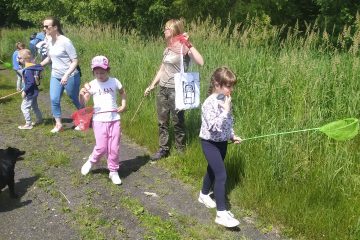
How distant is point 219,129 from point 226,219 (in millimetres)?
880

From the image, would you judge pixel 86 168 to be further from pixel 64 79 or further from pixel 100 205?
pixel 64 79

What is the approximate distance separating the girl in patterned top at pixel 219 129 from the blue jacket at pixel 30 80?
396cm

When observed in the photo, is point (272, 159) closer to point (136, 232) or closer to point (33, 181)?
point (136, 232)

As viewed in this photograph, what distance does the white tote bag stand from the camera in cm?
496

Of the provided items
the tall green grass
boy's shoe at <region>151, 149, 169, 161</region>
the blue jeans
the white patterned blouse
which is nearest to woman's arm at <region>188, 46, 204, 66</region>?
the white patterned blouse

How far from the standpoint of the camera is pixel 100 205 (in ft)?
14.7

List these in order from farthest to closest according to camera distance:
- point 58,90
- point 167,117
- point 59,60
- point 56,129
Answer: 1. point 56,129
2. point 58,90
3. point 59,60
4. point 167,117

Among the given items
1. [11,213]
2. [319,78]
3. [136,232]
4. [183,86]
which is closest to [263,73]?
[319,78]

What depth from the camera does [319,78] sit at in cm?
514

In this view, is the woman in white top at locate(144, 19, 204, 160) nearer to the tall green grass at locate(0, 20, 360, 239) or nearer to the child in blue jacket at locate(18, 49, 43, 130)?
the tall green grass at locate(0, 20, 360, 239)

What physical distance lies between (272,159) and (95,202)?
202cm

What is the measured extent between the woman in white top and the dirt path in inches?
17.8

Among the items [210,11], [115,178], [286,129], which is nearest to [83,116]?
[115,178]

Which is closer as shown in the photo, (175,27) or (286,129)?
(286,129)
